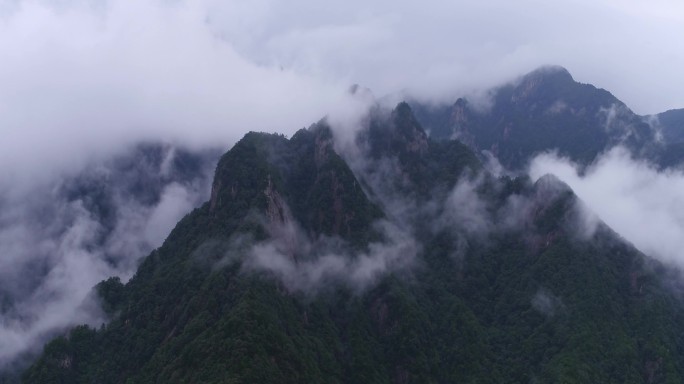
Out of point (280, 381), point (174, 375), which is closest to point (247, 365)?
point (280, 381)

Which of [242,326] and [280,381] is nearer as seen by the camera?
[280,381]

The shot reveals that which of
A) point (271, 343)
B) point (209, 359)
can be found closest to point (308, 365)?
point (271, 343)

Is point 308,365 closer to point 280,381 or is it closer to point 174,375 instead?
point 280,381

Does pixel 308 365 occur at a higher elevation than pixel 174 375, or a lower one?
lower

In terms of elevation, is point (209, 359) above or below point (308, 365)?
above

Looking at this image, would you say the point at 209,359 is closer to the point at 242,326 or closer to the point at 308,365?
the point at 242,326

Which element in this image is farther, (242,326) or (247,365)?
(242,326)

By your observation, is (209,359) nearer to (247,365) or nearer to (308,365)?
(247,365)
